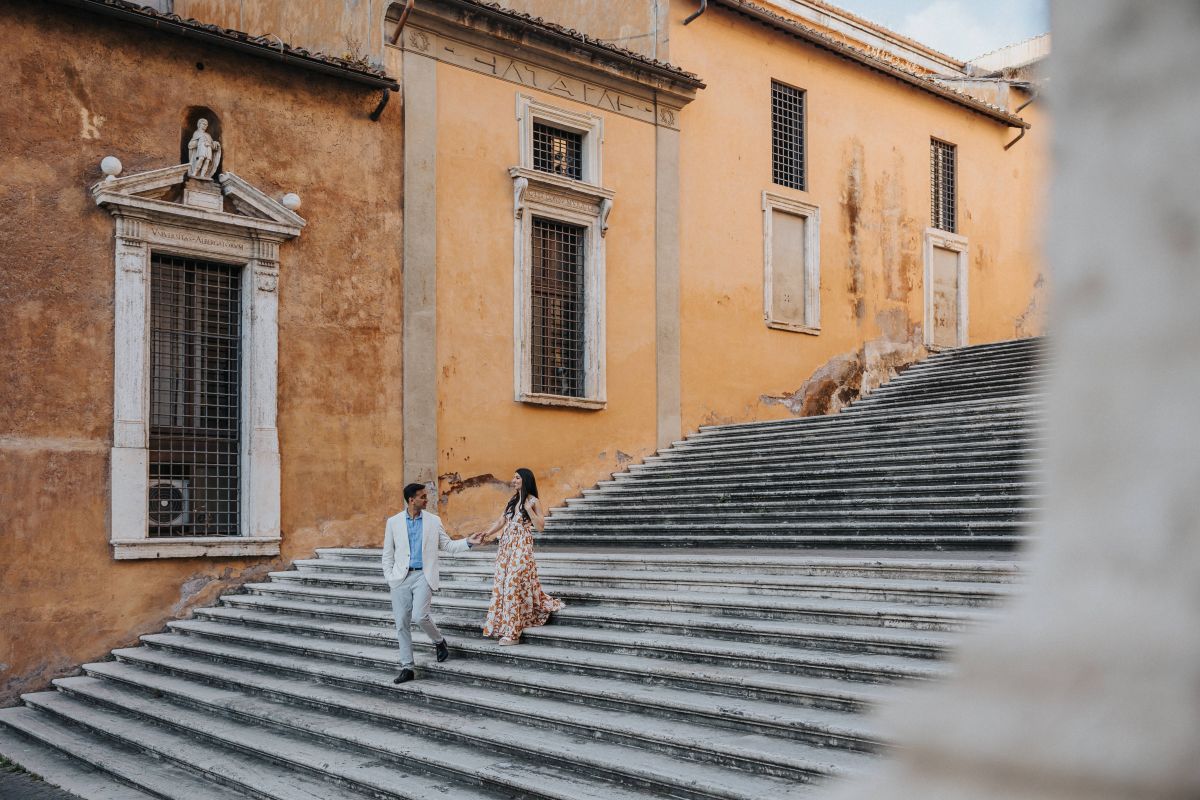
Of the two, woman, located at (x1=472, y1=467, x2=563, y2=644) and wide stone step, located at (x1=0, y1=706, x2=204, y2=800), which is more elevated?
woman, located at (x1=472, y1=467, x2=563, y2=644)

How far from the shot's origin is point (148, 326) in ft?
38.8

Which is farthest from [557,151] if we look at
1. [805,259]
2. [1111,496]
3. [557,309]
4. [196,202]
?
[1111,496]

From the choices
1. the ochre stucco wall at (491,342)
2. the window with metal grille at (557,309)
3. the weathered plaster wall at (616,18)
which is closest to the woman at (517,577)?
the ochre stucco wall at (491,342)

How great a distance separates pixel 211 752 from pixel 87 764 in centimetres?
118

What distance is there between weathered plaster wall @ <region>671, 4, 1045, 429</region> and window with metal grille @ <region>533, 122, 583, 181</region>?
6.21ft

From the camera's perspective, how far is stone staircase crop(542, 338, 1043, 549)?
10.9 meters

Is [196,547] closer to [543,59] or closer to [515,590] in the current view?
[515,590]

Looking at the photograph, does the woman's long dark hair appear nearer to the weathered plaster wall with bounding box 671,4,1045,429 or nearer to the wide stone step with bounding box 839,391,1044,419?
the wide stone step with bounding box 839,391,1044,419

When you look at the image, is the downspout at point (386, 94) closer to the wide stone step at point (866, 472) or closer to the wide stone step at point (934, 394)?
the wide stone step at point (866, 472)

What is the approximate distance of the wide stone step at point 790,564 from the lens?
7613 mm

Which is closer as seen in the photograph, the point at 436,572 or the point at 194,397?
the point at 436,572

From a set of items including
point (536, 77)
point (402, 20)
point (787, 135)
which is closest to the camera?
point (402, 20)

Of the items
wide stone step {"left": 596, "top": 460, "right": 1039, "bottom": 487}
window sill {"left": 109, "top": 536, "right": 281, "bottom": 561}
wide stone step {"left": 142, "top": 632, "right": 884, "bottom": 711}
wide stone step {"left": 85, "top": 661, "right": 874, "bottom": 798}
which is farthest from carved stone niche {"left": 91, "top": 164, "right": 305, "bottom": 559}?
wide stone step {"left": 596, "top": 460, "right": 1039, "bottom": 487}

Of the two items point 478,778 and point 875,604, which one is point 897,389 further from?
point 478,778
